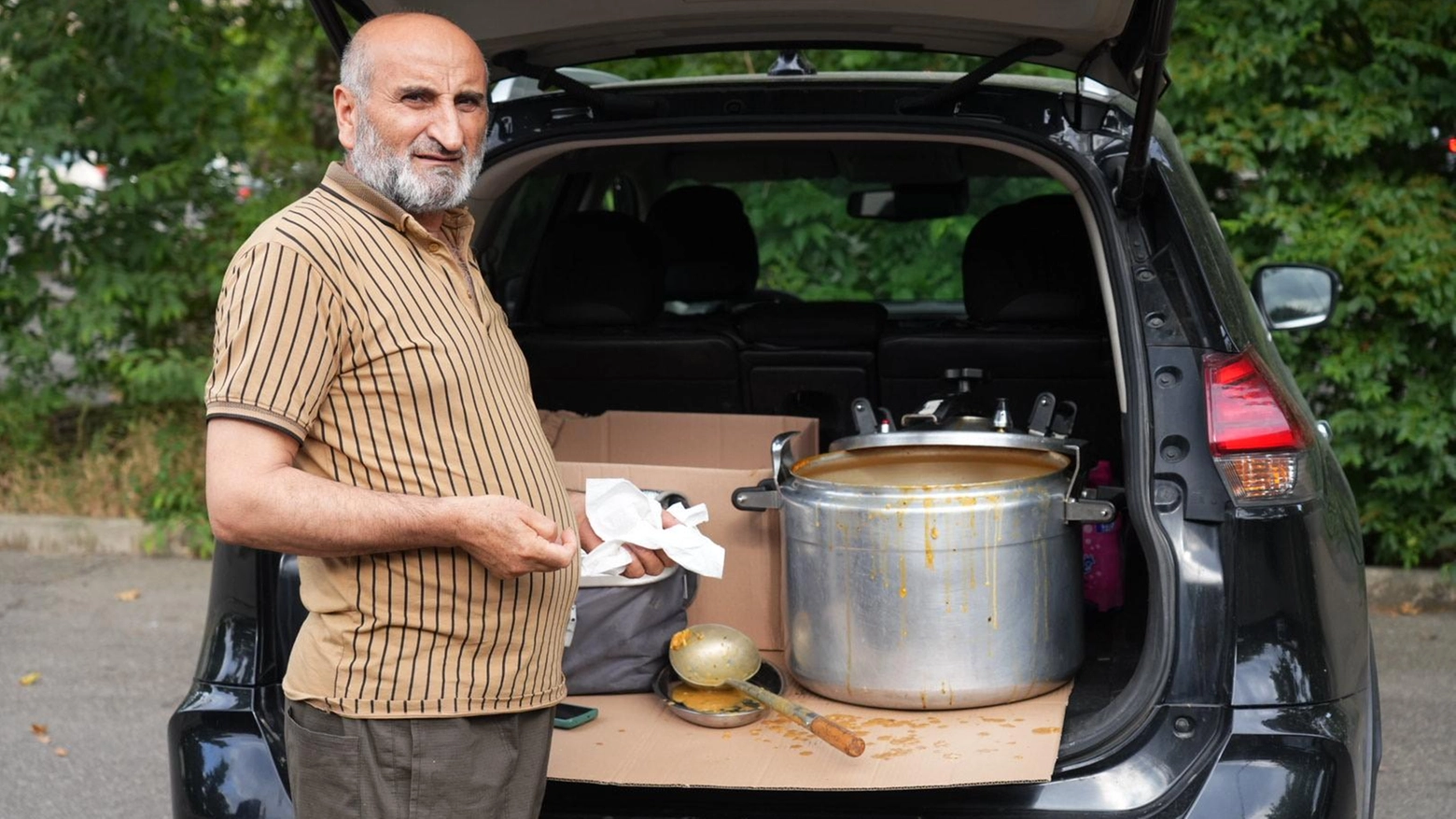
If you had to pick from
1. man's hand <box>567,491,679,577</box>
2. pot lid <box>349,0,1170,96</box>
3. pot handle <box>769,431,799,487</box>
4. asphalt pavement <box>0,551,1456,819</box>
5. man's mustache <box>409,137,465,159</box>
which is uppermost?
pot lid <box>349,0,1170,96</box>

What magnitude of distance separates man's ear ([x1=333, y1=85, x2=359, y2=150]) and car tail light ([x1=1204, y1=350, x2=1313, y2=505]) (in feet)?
4.44

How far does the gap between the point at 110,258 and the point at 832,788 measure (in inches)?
213

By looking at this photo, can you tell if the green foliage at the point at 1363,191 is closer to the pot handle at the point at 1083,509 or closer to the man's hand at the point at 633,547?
the pot handle at the point at 1083,509

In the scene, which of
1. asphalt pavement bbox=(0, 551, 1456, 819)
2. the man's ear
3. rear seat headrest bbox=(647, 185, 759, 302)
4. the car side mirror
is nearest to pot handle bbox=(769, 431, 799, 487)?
the man's ear

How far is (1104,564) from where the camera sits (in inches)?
125

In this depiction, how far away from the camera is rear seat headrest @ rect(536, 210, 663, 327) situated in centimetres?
392

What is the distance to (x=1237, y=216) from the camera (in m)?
5.95

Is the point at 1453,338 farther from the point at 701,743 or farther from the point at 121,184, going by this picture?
the point at 121,184

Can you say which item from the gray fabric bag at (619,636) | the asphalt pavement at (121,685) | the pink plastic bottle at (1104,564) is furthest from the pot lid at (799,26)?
the asphalt pavement at (121,685)

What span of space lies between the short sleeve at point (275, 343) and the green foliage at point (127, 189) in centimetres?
484

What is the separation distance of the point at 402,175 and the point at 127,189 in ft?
16.0

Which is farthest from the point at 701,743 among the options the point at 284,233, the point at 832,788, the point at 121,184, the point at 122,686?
the point at 121,184

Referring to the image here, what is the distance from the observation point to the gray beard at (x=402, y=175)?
211cm

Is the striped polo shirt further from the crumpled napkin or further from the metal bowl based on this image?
the metal bowl
